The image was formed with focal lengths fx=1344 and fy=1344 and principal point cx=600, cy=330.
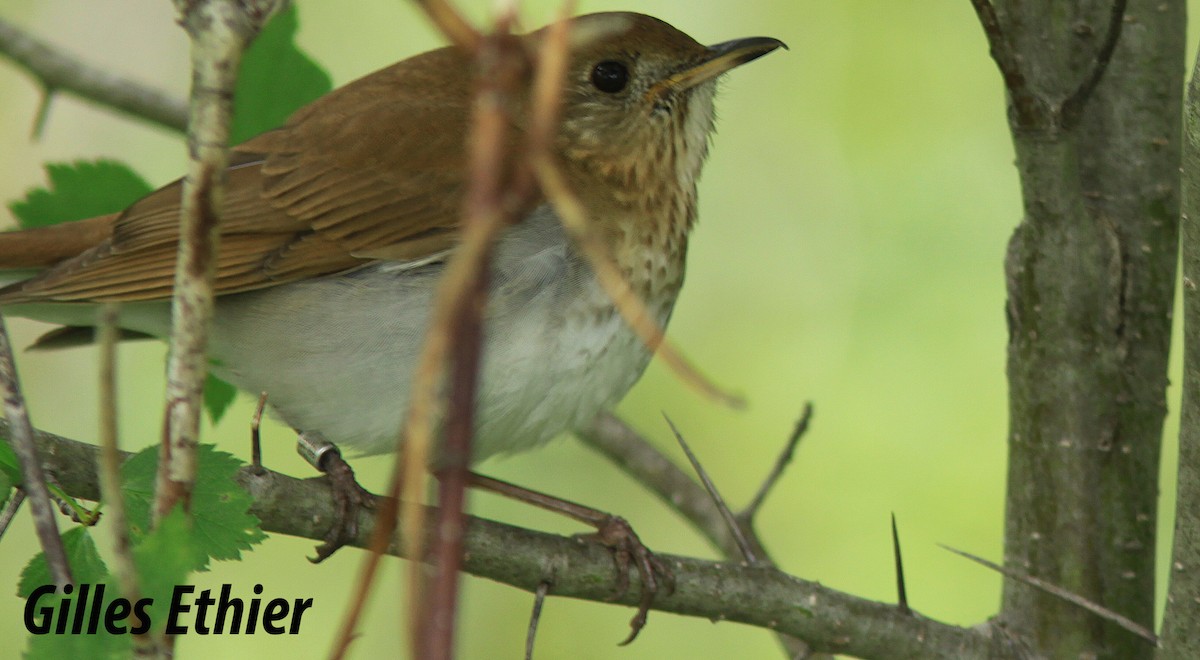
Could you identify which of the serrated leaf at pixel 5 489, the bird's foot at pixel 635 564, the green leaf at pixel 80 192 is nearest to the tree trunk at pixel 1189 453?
the bird's foot at pixel 635 564

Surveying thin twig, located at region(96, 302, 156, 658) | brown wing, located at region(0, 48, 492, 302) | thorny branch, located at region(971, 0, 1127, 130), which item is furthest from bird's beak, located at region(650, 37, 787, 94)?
thin twig, located at region(96, 302, 156, 658)

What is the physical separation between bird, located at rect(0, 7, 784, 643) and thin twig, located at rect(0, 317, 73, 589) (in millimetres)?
1430

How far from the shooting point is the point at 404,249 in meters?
3.28

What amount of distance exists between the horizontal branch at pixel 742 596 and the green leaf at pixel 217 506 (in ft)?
2.04

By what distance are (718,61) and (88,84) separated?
1.70m

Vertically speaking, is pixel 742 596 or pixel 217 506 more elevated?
pixel 742 596

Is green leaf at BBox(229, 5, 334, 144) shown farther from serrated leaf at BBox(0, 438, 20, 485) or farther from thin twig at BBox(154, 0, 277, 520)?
thin twig at BBox(154, 0, 277, 520)

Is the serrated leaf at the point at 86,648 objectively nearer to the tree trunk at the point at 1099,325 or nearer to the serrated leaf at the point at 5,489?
the serrated leaf at the point at 5,489

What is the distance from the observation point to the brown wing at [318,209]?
3.31m

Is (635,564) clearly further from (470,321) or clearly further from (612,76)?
(470,321)

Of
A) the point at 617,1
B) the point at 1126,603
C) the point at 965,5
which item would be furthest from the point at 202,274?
the point at 965,5

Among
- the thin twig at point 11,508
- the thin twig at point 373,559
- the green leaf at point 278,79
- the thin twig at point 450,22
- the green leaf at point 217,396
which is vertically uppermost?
the green leaf at point 278,79

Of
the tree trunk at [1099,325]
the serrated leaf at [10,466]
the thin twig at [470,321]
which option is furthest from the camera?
the tree trunk at [1099,325]

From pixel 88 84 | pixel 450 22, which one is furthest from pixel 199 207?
pixel 88 84
